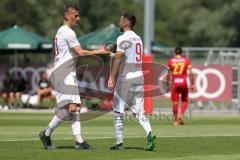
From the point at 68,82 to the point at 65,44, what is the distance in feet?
2.23

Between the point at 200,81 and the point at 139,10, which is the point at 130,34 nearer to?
the point at 200,81

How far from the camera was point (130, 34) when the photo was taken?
15.3 metres

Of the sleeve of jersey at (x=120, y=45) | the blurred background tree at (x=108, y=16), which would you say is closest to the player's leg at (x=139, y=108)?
the sleeve of jersey at (x=120, y=45)

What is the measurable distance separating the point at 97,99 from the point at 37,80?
13.0 ft

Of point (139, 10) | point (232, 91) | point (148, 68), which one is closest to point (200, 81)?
point (232, 91)

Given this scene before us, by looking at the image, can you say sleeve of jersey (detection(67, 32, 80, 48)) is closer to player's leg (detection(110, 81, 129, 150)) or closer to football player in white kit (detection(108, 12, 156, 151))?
football player in white kit (detection(108, 12, 156, 151))

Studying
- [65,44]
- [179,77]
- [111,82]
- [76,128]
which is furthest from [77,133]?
[179,77]

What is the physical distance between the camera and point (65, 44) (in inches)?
597

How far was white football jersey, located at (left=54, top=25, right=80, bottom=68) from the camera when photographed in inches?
596

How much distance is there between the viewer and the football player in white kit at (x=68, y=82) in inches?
594

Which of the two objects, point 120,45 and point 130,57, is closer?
point 120,45

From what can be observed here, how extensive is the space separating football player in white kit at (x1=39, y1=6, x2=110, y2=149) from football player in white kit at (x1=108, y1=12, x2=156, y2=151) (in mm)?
602

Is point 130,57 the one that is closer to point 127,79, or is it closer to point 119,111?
point 127,79

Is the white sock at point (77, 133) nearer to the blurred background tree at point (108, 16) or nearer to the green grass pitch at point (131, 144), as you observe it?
the green grass pitch at point (131, 144)
